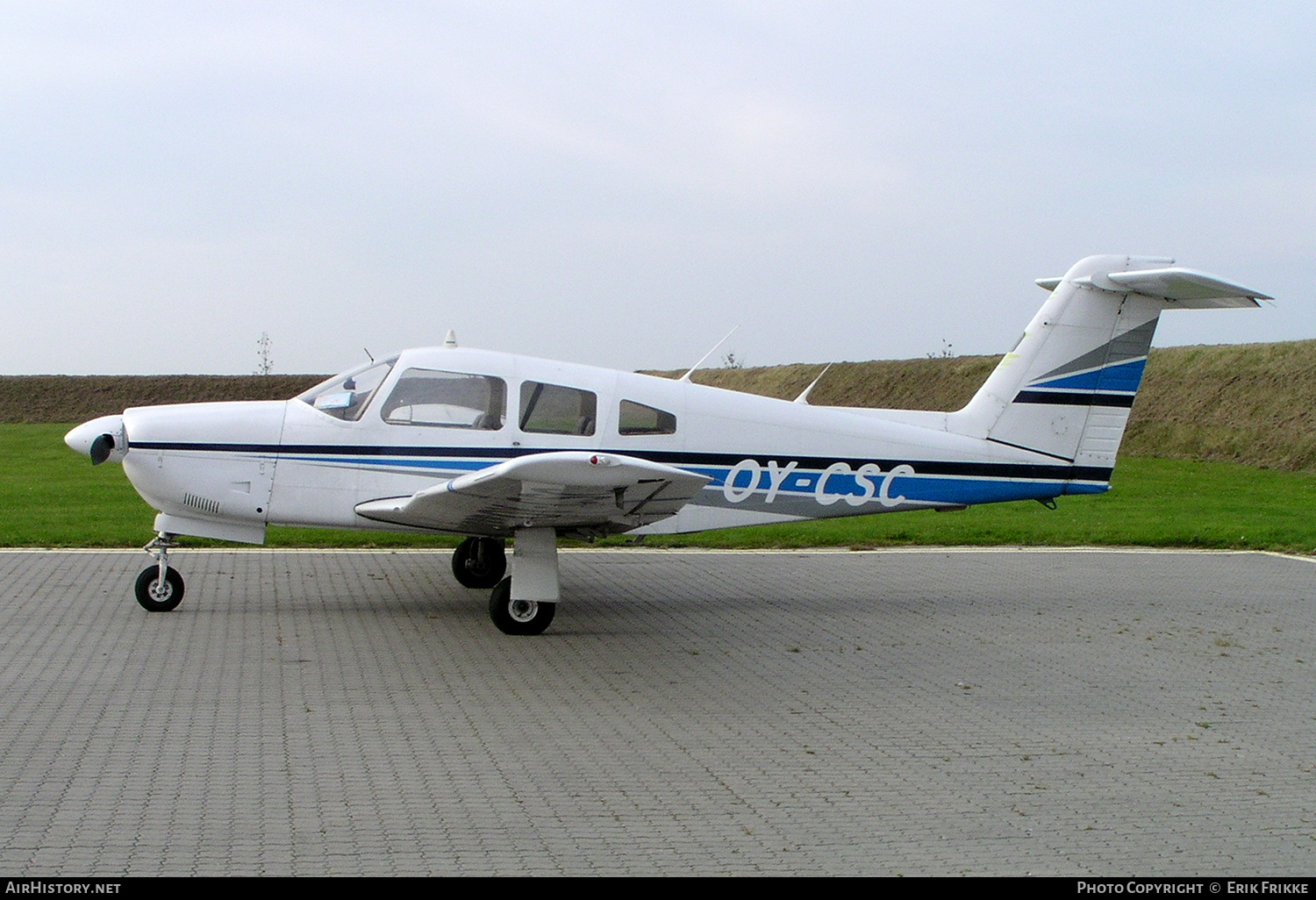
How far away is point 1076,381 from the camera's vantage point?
1008 centimetres

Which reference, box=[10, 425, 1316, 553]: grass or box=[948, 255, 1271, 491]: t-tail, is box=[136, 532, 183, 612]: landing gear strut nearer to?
box=[10, 425, 1316, 553]: grass

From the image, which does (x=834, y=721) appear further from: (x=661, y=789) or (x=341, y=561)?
(x=341, y=561)

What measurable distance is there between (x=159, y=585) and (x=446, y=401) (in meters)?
2.69

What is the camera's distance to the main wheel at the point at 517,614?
8383mm

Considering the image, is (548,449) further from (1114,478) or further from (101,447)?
(1114,478)

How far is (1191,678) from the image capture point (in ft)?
24.7

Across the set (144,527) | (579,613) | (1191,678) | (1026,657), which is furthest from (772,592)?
(144,527)

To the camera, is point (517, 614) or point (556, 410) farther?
point (556, 410)

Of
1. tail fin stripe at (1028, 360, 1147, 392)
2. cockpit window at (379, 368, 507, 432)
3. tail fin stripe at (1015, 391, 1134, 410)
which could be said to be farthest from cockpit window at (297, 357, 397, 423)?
tail fin stripe at (1028, 360, 1147, 392)

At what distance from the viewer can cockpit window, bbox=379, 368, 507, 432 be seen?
8930mm

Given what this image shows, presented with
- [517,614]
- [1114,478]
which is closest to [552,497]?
[517,614]

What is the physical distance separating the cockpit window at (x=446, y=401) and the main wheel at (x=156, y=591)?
85.6 inches

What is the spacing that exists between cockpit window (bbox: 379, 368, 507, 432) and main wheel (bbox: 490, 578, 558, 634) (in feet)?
4.65

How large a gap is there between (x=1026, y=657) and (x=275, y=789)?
5303mm
